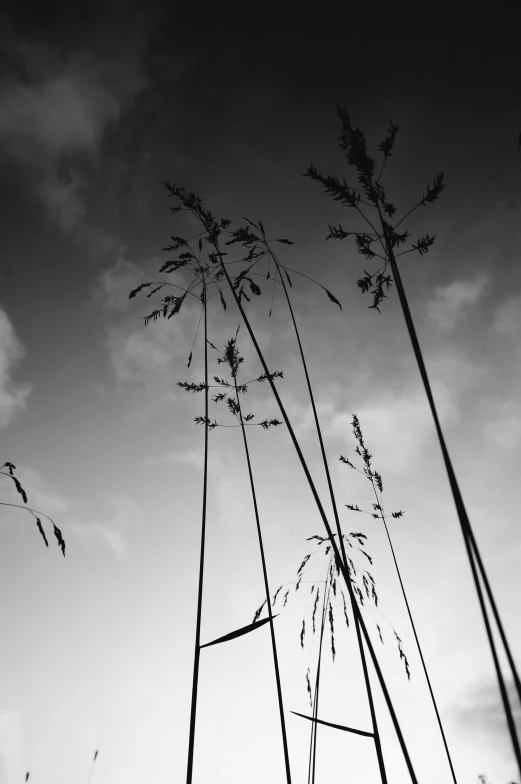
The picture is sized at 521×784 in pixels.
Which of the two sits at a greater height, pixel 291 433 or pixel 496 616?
pixel 291 433

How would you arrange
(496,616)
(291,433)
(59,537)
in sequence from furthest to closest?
1. (59,537)
2. (291,433)
3. (496,616)

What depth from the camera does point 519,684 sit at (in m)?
0.67

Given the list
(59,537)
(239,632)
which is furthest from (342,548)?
(59,537)

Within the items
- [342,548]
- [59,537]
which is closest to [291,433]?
[342,548]

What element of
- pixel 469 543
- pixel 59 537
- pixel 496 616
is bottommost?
pixel 496 616

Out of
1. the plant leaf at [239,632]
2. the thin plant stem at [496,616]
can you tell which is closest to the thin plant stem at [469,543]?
the thin plant stem at [496,616]

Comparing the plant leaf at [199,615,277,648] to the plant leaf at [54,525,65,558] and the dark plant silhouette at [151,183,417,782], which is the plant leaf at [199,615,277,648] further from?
the plant leaf at [54,525,65,558]

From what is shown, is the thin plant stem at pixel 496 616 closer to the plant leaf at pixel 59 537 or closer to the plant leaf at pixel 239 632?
the plant leaf at pixel 239 632

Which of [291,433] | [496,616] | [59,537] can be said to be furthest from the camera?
[59,537]

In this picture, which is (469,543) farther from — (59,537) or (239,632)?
(59,537)

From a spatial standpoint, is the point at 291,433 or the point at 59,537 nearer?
the point at 291,433

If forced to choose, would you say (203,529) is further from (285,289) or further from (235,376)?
(235,376)

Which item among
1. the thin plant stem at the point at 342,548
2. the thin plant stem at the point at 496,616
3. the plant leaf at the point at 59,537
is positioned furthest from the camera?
the plant leaf at the point at 59,537

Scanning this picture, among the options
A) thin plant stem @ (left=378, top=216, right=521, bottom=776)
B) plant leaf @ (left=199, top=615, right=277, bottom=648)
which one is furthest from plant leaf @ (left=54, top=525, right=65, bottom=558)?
thin plant stem @ (left=378, top=216, right=521, bottom=776)
